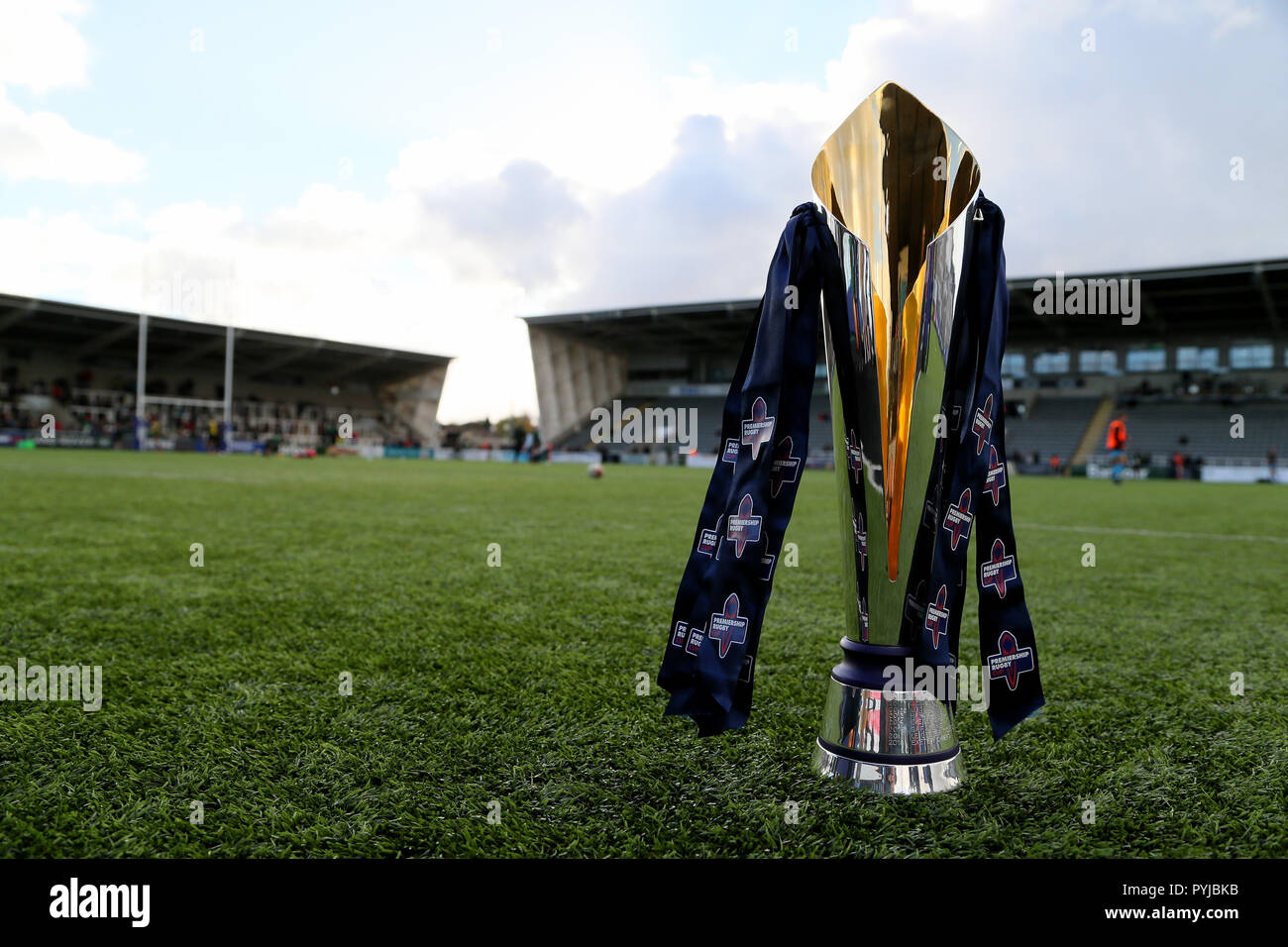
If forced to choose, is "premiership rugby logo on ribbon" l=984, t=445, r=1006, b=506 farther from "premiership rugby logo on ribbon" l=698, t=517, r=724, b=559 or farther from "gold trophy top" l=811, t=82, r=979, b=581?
"premiership rugby logo on ribbon" l=698, t=517, r=724, b=559

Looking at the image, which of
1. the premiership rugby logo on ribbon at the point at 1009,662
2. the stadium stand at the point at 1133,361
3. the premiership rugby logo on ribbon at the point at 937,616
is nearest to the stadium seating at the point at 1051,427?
the stadium stand at the point at 1133,361

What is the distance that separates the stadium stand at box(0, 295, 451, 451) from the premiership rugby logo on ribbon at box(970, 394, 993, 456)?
1260 inches

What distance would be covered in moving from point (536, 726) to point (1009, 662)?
94 cm

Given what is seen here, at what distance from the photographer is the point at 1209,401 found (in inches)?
1355

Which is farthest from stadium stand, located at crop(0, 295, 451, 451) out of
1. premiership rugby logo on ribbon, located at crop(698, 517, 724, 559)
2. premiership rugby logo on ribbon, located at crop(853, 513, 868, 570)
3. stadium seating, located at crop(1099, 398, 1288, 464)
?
stadium seating, located at crop(1099, 398, 1288, 464)

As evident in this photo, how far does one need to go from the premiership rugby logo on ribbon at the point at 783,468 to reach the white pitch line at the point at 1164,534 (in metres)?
6.47

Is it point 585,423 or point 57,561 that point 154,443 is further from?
point 57,561

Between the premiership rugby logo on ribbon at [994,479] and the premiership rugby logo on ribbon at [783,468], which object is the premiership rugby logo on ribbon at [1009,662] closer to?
the premiership rugby logo on ribbon at [994,479]

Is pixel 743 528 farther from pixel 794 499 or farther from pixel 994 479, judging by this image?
pixel 994 479

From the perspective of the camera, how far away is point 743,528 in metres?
1.41

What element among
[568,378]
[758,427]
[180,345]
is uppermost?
[180,345]

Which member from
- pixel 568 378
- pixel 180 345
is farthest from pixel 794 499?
pixel 568 378
